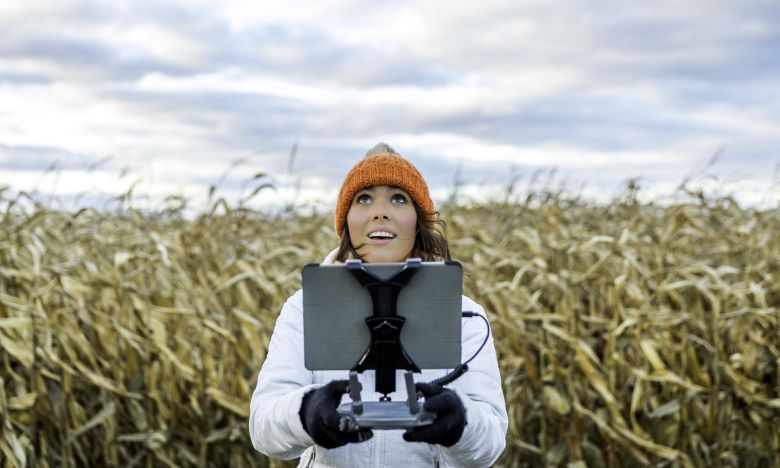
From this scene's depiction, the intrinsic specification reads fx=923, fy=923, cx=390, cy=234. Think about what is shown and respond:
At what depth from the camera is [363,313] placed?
180 cm

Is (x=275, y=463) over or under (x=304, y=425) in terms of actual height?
under

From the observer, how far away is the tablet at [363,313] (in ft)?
5.90

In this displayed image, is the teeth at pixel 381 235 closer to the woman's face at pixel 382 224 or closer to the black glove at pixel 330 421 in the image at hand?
the woman's face at pixel 382 224

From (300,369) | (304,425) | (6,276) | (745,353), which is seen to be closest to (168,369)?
(6,276)

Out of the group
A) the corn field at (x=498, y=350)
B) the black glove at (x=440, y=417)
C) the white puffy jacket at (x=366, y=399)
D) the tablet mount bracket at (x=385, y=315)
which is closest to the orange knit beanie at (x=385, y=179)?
the white puffy jacket at (x=366, y=399)

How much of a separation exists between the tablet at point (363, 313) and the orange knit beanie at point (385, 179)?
0.52 meters

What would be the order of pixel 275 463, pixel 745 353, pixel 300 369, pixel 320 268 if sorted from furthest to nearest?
1. pixel 745 353
2. pixel 275 463
3. pixel 300 369
4. pixel 320 268

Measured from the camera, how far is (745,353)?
13.5 ft

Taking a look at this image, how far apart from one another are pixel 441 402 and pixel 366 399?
35 cm

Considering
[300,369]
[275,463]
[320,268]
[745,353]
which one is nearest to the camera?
[320,268]

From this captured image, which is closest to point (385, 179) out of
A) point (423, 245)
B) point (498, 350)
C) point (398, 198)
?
point (398, 198)

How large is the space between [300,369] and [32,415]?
87.1 inches

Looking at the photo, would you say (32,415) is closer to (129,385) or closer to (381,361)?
(129,385)

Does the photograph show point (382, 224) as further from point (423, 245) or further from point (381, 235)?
point (423, 245)
